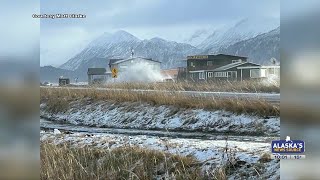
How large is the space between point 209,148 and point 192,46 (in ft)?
2.81

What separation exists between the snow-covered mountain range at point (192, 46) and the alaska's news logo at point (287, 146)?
2.09 feet

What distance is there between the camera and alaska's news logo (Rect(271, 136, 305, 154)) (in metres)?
3.14

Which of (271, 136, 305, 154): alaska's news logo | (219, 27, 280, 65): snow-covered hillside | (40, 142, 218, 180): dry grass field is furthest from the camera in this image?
(40, 142, 218, 180): dry grass field

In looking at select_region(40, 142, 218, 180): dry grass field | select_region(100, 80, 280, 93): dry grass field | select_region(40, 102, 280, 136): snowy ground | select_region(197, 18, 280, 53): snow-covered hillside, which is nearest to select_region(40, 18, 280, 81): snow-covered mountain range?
select_region(197, 18, 280, 53): snow-covered hillside

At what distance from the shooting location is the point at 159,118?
146 inches

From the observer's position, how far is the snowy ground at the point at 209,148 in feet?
11.0

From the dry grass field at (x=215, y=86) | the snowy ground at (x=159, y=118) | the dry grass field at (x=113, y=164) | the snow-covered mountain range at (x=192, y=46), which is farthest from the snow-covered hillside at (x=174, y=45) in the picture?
Result: the dry grass field at (x=113, y=164)

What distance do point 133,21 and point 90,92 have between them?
0.77 meters

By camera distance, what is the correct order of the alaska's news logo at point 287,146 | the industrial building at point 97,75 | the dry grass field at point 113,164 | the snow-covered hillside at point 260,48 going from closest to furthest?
the alaska's news logo at point 287,146 → the snow-covered hillside at point 260,48 → the dry grass field at point 113,164 → the industrial building at point 97,75

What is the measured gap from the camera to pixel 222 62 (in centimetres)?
346

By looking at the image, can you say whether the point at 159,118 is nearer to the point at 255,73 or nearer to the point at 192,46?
the point at 192,46

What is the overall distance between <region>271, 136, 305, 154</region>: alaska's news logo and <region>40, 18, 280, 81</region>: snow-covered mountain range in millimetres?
637

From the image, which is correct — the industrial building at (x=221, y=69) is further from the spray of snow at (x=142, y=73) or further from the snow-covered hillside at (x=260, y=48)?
the spray of snow at (x=142, y=73)

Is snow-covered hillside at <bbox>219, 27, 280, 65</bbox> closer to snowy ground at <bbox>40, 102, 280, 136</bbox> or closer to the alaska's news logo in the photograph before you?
snowy ground at <bbox>40, 102, 280, 136</bbox>
